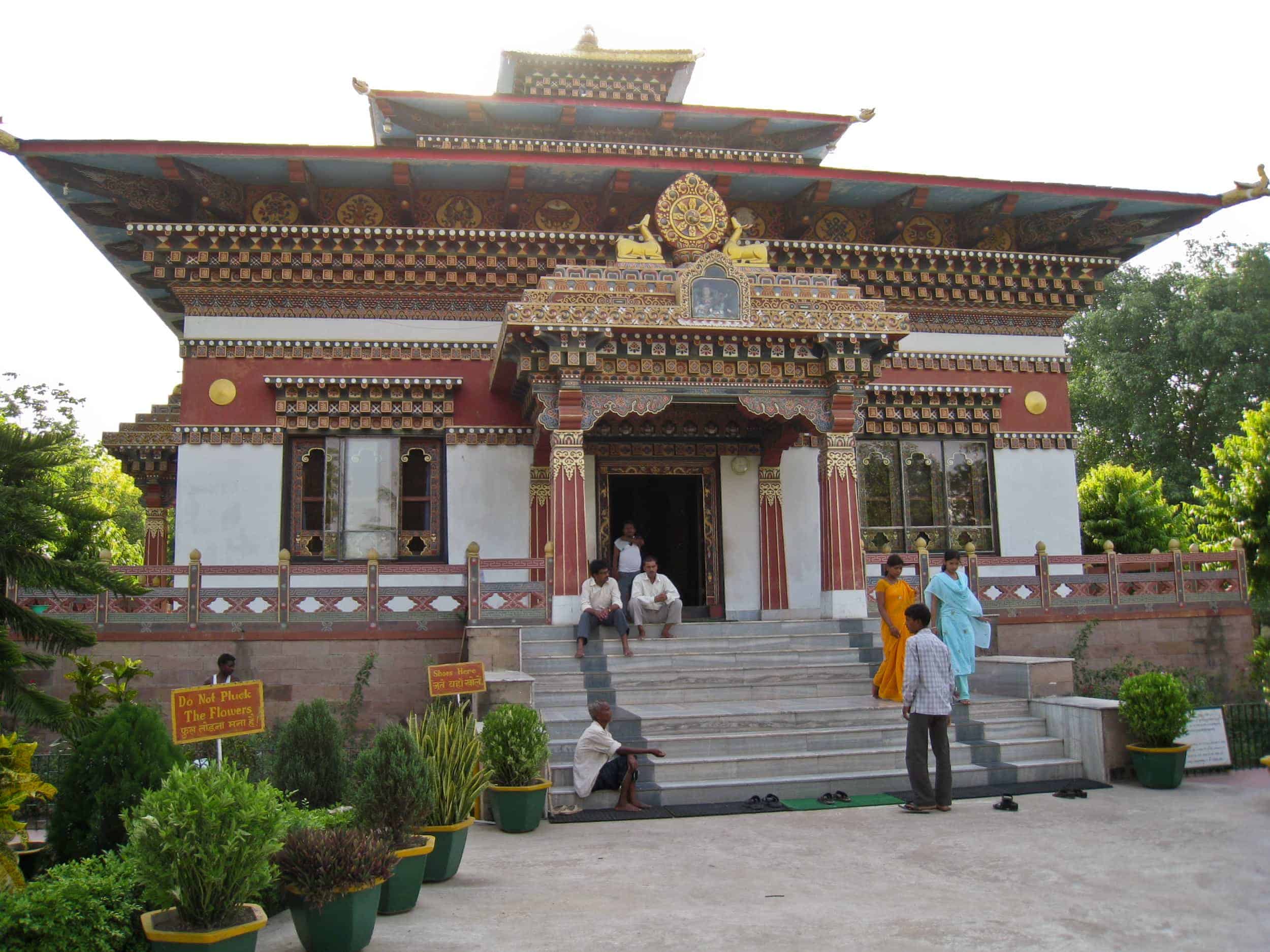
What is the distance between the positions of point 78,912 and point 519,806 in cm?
371

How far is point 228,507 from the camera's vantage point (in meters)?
15.3

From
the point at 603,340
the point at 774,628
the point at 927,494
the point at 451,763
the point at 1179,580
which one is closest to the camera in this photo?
the point at 451,763

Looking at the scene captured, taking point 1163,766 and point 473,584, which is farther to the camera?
point 473,584

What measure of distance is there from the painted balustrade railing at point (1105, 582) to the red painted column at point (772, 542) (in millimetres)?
1435

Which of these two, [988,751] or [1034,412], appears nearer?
[988,751]

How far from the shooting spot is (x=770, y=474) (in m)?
16.4

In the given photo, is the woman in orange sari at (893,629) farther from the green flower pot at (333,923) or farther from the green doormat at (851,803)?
the green flower pot at (333,923)

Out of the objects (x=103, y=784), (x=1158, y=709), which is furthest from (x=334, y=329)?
(x=1158, y=709)

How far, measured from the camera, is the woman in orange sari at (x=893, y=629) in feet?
36.9

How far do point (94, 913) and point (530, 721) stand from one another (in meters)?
3.69

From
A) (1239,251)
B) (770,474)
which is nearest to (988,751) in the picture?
(770,474)

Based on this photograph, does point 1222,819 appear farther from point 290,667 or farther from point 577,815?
point 290,667

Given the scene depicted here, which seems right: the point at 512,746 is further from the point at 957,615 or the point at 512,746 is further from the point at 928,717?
the point at 957,615

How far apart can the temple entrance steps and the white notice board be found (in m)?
1.03
